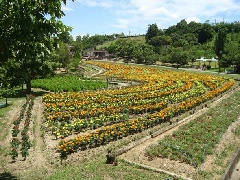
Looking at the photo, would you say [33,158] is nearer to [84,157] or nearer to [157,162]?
[84,157]

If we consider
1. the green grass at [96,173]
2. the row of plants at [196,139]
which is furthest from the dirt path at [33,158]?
the row of plants at [196,139]

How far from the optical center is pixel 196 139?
1523 centimetres

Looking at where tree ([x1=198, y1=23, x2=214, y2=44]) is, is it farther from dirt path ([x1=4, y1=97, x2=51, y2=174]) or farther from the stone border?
the stone border

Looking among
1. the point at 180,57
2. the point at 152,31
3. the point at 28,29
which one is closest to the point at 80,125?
the point at 28,29

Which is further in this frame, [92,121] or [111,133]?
[92,121]

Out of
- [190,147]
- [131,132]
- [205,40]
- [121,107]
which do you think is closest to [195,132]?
[190,147]

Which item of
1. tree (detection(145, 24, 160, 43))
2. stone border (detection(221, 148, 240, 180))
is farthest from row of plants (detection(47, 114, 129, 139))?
tree (detection(145, 24, 160, 43))

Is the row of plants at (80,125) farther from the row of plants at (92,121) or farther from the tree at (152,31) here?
the tree at (152,31)

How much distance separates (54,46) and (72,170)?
18.9ft

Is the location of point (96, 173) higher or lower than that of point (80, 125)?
lower

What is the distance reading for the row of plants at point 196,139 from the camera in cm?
1302

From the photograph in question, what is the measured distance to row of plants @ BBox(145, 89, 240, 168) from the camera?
1302cm

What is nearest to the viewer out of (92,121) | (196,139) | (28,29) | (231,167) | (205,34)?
(28,29)

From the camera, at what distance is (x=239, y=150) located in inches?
542
